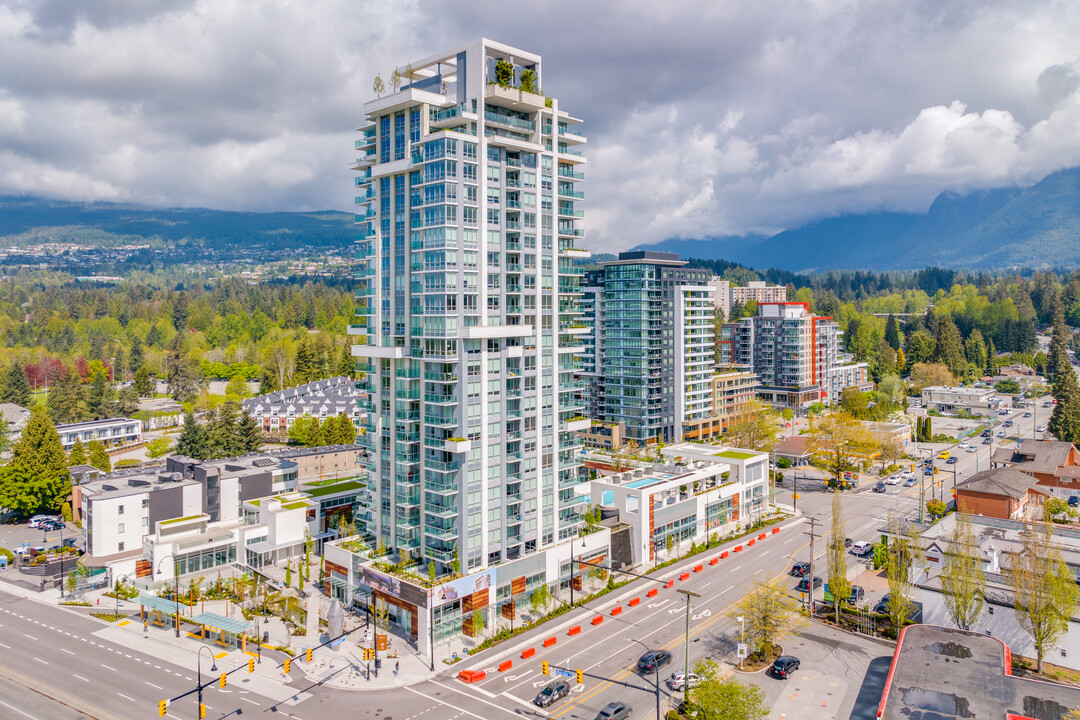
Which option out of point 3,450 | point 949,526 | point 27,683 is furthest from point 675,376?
point 3,450

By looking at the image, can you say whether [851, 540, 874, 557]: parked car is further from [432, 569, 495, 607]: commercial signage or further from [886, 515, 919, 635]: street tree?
[432, 569, 495, 607]: commercial signage

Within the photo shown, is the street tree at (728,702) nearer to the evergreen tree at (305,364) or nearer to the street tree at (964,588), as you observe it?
the street tree at (964,588)

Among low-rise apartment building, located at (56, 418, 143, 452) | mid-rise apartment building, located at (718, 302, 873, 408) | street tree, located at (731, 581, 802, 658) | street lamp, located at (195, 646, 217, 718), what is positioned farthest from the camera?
mid-rise apartment building, located at (718, 302, 873, 408)

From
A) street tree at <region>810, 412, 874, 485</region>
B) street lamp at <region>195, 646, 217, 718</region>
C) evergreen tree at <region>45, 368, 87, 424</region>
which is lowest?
street lamp at <region>195, 646, 217, 718</region>

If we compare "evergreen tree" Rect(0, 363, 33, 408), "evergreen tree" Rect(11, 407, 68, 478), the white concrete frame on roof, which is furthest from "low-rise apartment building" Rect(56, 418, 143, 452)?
the white concrete frame on roof

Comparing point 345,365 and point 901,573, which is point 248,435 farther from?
point 901,573

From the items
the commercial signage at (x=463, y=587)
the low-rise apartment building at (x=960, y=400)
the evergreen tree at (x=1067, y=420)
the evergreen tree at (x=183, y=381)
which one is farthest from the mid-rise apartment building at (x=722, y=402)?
the evergreen tree at (x=183, y=381)

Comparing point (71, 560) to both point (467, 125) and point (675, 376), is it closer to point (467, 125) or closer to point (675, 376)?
point (467, 125)

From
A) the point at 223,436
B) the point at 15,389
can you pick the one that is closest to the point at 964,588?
the point at 223,436
